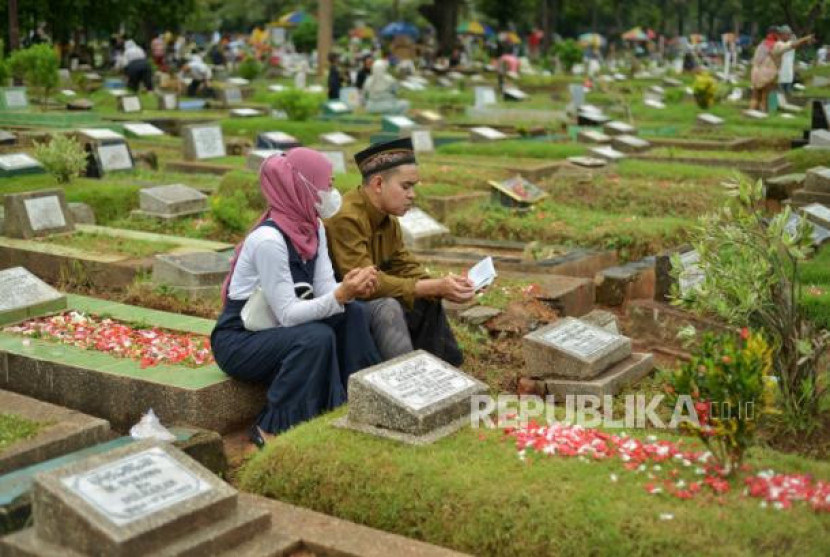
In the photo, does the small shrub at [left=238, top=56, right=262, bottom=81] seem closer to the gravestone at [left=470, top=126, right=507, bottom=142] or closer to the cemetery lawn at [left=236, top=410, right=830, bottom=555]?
the gravestone at [left=470, top=126, right=507, bottom=142]

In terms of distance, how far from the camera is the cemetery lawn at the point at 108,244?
9.05 meters

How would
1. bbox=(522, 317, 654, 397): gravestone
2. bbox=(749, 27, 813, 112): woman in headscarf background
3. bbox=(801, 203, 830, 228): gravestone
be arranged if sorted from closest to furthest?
bbox=(522, 317, 654, 397): gravestone
bbox=(801, 203, 830, 228): gravestone
bbox=(749, 27, 813, 112): woman in headscarf background

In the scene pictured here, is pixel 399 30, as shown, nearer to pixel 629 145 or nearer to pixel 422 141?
pixel 422 141

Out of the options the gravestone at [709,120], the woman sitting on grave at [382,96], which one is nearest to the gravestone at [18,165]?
the gravestone at [709,120]

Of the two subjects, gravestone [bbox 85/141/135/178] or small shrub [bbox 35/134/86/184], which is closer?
small shrub [bbox 35/134/86/184]

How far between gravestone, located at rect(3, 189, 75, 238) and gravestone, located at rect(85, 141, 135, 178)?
12.3 ft

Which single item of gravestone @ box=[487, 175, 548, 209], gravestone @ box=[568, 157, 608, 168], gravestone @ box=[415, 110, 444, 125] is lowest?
gravestone @ box=[415, 110, 444, 125]

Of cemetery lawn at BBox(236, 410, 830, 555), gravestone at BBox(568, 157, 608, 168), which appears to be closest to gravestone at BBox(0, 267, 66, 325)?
cemetery lawn at BBox(236, 410, 830, 555)

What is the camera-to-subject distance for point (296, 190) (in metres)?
5.54

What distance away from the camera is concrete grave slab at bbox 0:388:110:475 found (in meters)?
4.81

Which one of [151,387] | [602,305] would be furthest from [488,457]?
[602,305]

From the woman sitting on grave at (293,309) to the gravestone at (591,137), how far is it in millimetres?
12812

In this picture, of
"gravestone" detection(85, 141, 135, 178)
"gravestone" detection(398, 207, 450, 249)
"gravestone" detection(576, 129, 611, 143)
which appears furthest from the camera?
"gravestone" detection(576, 129, 611, 143)

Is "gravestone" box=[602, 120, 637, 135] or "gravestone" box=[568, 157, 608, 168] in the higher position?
"gravestone" box=[568, 157, 608, 168]
